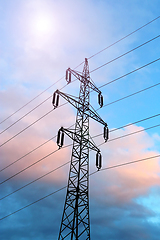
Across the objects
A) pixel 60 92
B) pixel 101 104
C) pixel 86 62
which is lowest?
pixel 60 92

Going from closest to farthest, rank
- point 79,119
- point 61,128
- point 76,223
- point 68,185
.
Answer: point 76,223 < point 68,185 < point 61,128 < point 79,119

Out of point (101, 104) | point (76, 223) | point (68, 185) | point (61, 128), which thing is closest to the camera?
point (76, 223)

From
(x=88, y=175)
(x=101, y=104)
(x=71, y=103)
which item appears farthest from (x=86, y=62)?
(x=88, y=175)

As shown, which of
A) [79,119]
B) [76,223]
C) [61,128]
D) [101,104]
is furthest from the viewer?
[101,104]

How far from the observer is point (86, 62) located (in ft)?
95.7

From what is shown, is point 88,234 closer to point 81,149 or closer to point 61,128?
point 81,149

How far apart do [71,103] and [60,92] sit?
1.47 meters

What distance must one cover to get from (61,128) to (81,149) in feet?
8.65

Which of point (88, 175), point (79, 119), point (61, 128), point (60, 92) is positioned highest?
point (60, 92)

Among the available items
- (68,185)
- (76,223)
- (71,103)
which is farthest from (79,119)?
(76,223)

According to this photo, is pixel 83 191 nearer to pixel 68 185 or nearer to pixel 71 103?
pixel 68 185

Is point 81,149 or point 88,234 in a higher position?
point 81,149

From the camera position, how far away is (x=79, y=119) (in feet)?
83.1

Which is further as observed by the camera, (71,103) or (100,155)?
(100,155)
